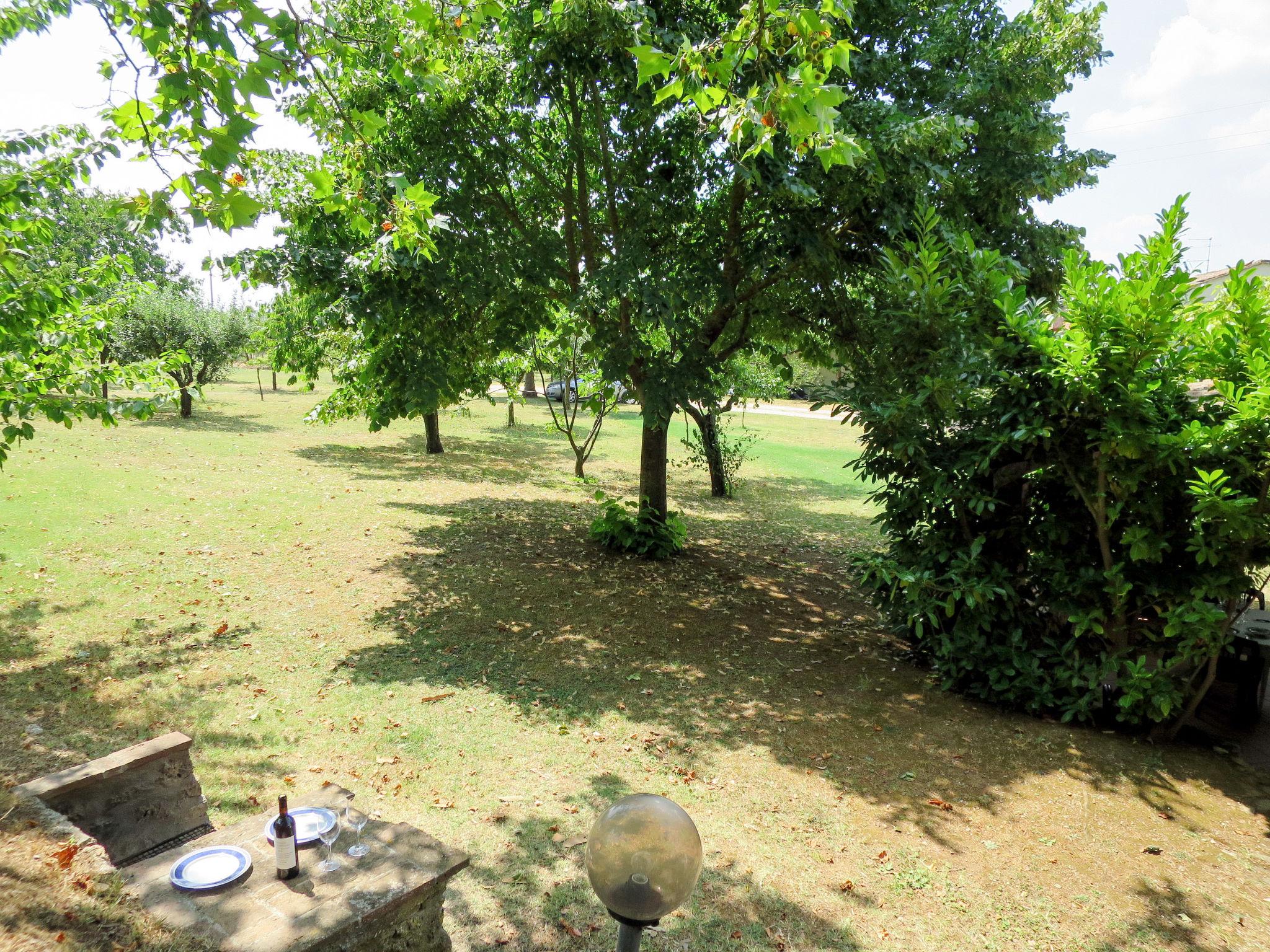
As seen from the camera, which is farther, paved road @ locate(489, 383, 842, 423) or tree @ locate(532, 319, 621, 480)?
paved road @ locate(489, 383, 842, 423)

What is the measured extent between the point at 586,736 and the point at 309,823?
8.66ft

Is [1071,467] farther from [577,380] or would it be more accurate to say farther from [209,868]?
[577,380]

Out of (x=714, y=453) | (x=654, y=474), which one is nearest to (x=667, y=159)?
(x=654, y=474)

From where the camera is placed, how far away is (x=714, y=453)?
16094mm

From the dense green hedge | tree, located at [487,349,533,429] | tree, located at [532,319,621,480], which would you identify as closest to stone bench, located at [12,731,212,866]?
the dense green hedge

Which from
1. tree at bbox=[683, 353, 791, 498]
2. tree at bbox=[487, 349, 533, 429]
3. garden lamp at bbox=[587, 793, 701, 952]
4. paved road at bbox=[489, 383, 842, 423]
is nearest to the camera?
garden lamp at bbox=[587, 793, 701, 952]

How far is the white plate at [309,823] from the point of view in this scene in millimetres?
3115

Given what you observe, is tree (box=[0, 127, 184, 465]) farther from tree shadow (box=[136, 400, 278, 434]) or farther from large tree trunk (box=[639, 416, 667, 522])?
tree shadow (box=[136, 400, 278, 434])

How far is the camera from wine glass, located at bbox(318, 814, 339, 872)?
3033 mm

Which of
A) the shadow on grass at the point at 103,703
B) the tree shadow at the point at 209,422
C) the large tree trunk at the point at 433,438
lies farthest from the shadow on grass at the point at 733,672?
the tree shadow at the point at 209,422

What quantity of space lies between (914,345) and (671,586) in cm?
450

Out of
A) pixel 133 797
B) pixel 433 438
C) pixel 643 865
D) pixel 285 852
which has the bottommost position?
pixel 133 797

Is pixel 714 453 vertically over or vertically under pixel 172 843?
over

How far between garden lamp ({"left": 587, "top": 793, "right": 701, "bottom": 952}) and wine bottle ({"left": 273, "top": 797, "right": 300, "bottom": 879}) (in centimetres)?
140
